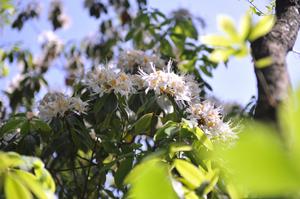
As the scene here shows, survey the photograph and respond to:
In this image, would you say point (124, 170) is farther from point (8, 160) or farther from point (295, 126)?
point (295, 126)

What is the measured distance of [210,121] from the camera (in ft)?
4.16

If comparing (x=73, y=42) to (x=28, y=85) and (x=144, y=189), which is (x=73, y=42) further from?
(x=144, y=189)

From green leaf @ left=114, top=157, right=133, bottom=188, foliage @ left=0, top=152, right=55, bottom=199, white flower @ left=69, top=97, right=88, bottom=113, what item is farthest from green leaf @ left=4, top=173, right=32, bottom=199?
white flower @ left=69, top=97, right=88, bottom=113

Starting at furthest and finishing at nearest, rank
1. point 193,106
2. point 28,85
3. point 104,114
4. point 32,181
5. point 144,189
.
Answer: point 28,85, point 104,114, point 193,106, point 32,181, point 144,189

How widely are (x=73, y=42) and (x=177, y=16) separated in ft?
3.82

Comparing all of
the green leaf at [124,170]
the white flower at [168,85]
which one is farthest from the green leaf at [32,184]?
the white flower at [168,85]

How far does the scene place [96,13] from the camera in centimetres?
330

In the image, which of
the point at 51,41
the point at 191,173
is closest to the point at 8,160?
the point at 191,173

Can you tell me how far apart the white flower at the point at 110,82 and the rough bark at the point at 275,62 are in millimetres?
770

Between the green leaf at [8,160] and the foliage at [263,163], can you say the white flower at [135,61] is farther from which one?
the foliage at [263,163]

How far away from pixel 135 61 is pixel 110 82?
46 cm

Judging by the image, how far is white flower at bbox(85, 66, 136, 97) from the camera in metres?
1.44

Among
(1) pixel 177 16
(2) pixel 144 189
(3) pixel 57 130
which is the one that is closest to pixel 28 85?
(1) pixel 177 16

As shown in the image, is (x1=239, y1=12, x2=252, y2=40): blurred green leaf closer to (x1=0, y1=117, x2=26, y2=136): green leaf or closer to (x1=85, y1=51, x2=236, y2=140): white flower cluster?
(x1=85, y1=51, x2=236, y2=140): white flower cluster
